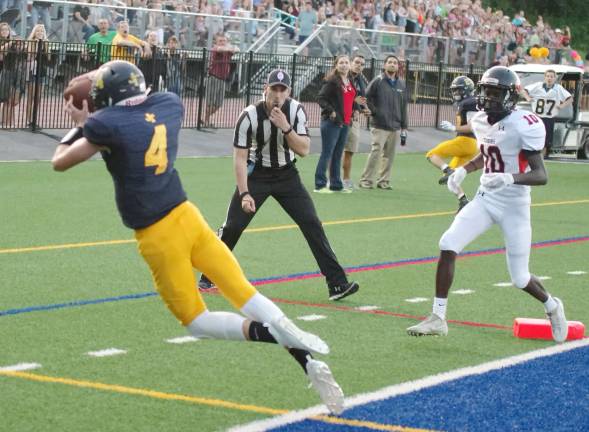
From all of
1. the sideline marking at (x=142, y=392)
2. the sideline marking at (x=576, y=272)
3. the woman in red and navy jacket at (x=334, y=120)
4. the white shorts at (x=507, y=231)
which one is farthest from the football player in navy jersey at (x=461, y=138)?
the sideline marking at (x=142, y=392)

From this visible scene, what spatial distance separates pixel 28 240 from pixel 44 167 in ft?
23.3

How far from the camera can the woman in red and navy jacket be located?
18.2m

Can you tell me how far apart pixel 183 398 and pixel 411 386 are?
49.9 inches

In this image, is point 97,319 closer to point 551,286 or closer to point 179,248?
point 179,248

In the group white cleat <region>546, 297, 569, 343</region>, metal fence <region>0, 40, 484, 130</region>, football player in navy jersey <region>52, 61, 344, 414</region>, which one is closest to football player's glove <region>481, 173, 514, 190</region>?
white cleat <region>546, 297, 569, 343</region>

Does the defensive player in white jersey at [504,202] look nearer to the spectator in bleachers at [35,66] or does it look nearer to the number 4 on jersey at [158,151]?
the number 4 on jersey at [158,151]

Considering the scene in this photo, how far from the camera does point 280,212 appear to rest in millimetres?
15547

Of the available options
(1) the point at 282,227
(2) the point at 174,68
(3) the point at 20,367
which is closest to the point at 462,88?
(1) the point at 282,227

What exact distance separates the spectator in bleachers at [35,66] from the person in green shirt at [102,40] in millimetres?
993

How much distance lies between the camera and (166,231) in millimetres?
6367

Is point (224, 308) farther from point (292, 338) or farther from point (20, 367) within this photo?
point (292, 338)

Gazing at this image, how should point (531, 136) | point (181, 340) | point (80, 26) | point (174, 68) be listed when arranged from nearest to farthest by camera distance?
point (181, 340) < point (531, 136) < point (174, 68) < point (80, 26)

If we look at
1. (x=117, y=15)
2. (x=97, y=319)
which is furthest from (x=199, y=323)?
(x=117, y=15)

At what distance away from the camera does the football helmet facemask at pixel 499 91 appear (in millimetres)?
8578
